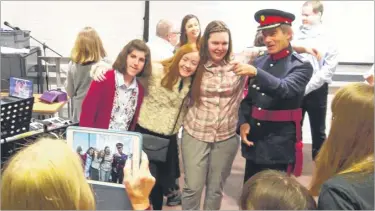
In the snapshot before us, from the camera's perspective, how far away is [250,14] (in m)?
4.36

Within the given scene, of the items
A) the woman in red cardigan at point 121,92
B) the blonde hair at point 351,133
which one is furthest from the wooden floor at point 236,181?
the blonde hair at point 351,133

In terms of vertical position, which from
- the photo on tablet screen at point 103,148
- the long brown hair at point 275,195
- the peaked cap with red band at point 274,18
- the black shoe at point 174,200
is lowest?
the black shoe at point 174,200

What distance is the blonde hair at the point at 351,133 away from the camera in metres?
1.29

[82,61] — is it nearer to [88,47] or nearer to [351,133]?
[88,47]

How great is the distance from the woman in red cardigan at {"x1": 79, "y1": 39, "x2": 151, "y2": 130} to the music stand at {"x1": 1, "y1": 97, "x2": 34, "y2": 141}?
0.40 m

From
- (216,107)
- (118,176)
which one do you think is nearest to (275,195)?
(118,176)

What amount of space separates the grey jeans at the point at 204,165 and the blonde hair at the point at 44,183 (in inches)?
52.1

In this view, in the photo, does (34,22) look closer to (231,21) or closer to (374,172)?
(231,21)

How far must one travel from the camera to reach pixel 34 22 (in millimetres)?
4355

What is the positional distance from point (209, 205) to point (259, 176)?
1269 millimetres

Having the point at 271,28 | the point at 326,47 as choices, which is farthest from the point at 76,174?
the point at 326,47

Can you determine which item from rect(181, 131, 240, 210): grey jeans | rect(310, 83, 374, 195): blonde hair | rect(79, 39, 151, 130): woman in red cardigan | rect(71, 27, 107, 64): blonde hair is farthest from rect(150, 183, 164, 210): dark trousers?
rect(310, 83, 374, 195): blonde hair

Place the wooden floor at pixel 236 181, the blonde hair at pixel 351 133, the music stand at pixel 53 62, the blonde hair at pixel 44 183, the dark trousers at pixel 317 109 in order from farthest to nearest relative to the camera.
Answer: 1. the music stand at pixel 53 62
2. the dark trousers at pixel 317 109
3. the wooden floor at pixel 236 181
4. the blonde hair at pixel 351 133
5. the blonde hair at pixel 44 183

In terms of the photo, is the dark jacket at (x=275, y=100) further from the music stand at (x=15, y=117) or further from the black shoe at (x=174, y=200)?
the music stand at (x=15, y=117)
